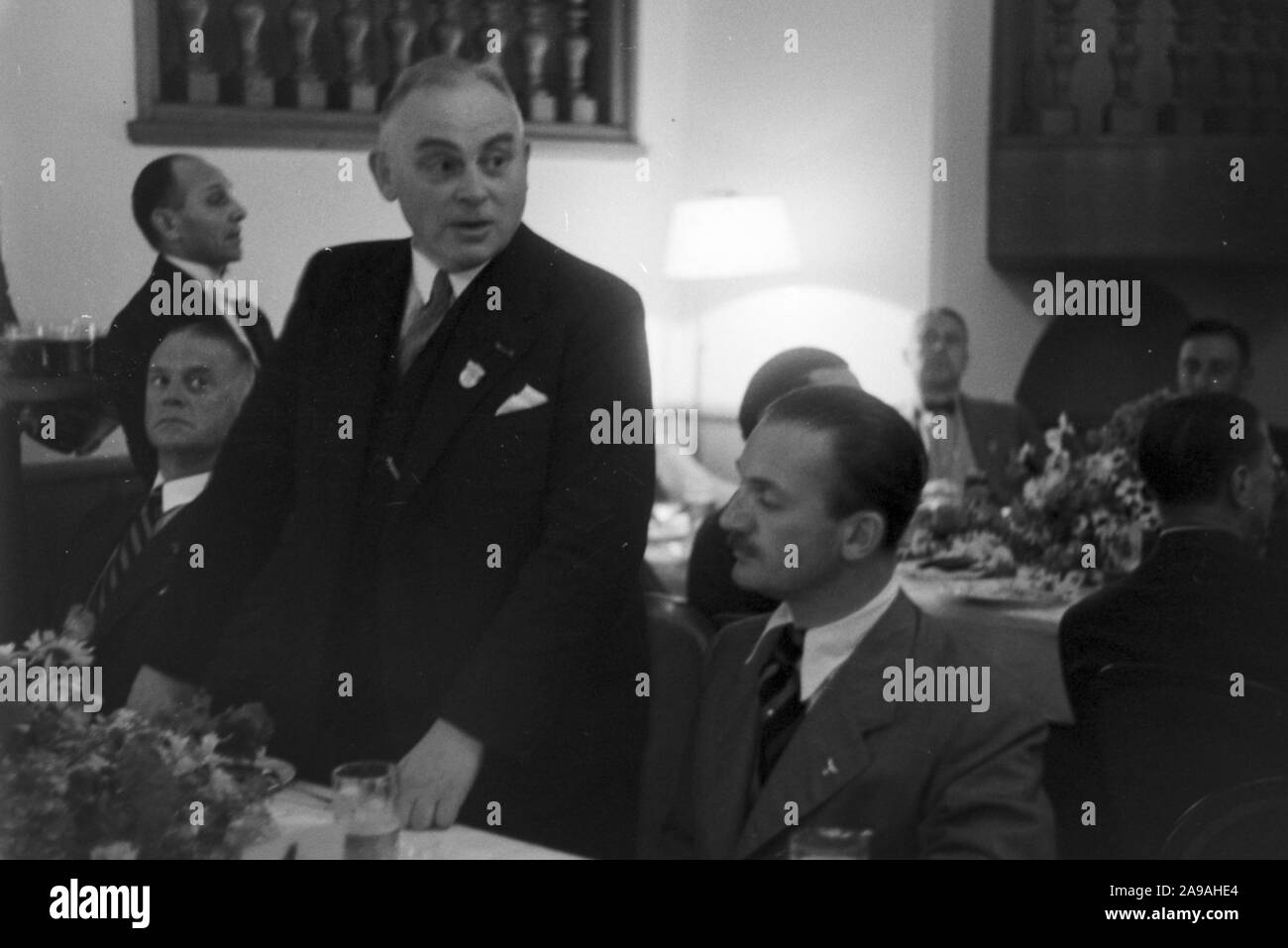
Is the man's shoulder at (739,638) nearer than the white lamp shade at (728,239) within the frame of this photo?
Yes

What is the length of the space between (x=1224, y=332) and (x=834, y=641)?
87cm

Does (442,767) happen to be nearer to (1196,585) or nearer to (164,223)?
(164,223)

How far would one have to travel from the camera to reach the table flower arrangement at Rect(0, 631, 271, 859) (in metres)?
1.49

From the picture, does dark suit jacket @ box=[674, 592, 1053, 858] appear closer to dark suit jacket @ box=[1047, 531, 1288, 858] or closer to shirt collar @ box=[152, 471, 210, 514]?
dark suit jacket @ box=[1047, 531, 1288, 858]

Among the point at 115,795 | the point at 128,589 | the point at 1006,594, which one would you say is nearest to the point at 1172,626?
the point at 1006,594

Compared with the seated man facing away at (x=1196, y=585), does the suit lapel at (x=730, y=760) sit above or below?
below

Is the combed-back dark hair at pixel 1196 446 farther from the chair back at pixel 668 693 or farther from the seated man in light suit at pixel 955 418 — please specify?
the chair back at pixel 668 693

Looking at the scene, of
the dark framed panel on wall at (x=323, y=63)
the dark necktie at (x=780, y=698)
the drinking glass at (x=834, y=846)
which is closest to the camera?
the drinking glass at (x=834, y=846)

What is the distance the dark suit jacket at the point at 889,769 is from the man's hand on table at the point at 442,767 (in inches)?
14.2

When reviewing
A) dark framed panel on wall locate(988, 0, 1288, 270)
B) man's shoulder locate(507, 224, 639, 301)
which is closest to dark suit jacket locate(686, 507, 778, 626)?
man's shoulder locate(507, 224, 639, 301)

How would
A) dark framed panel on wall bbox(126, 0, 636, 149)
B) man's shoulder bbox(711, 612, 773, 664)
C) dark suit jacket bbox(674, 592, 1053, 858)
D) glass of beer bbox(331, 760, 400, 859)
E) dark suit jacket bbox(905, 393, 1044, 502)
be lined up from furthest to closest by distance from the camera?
dark suit jacket bbox(905, 393, 1044, 502)
dark framed panel on wall bbox(126, 0, 636, 149)
man's shoulder bbox(711, 612, 773, 664)
dark suit jacket bbox(674, 592, 1053, 858)
glass of beer bbox(331, 760, 400, 859)

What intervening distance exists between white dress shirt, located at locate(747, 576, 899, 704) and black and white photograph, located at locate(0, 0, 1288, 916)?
0.74 feet

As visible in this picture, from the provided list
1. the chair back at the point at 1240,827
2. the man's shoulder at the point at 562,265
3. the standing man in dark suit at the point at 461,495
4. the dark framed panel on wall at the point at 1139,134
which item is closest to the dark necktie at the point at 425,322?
the standing man in dark suit at the point at 461,495

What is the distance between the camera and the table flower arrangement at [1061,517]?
Result: 2.21 m
